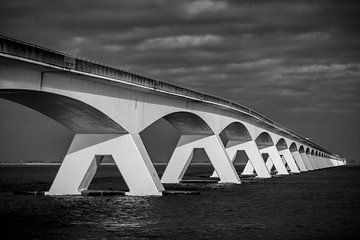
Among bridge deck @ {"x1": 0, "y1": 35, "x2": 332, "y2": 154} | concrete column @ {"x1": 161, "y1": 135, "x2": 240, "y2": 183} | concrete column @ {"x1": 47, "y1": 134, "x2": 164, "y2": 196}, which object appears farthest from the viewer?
concrete column @ {"x1": 161, "y1": 135, "x2": 240, "y2": 183}

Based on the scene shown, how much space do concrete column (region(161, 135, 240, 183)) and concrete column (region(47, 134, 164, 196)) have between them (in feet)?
62.9

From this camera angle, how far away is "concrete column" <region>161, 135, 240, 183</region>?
60969 mm

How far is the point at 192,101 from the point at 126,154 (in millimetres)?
15316

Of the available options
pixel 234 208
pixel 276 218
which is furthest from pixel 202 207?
pixel 276 218

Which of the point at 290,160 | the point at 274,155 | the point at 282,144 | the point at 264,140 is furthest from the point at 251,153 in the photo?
the point at 290,160

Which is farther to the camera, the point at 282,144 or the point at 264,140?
the point at 282,144

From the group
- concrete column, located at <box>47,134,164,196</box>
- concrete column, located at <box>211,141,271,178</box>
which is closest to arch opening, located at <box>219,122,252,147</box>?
concrete column, located at <box>211,141,271,178</box>

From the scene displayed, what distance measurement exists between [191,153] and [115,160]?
71.7ft

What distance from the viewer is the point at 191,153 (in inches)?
2430

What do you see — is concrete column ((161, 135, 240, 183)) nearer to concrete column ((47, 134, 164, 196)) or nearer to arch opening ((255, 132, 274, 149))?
concrete column ((47, 134, 164, 196))

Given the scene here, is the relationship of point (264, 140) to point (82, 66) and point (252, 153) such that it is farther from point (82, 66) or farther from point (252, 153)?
point (82, 66)

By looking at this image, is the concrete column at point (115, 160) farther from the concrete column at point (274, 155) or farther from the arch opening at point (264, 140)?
the concrete column at point (274, 155)

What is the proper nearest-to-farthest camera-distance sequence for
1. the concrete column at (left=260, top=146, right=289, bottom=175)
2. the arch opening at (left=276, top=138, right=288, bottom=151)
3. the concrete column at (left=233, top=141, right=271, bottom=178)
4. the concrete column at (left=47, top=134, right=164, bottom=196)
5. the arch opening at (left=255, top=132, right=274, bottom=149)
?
the concrete column at (left=47, top=134, right=164, bottom=196) → the concrete column at (left=233, top=141, right=271, bottom=178) → the arch opening at (left=255, top=132, right=274, bottom=149) → the concrete column at (left=260, top=146, right=289, bottom=175) → the arch opening at (left=276, top=138, right=288, bottom=151)

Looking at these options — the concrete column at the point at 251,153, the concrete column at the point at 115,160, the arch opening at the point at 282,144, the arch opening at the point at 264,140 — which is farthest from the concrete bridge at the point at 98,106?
the arch opening at the point at 282,144
